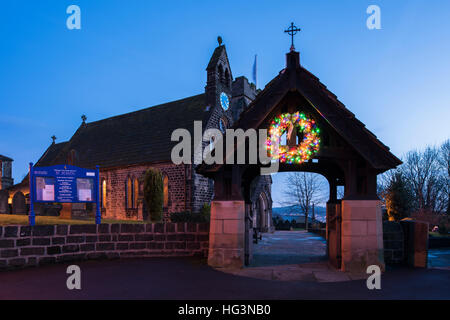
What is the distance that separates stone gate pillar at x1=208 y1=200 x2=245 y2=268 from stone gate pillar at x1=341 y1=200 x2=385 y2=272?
2.79 m

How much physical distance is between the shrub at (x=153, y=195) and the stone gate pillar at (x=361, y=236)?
1226 cm

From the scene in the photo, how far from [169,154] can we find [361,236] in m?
17.8

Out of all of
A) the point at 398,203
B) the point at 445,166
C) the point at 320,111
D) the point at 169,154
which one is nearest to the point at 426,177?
the point at 445,166

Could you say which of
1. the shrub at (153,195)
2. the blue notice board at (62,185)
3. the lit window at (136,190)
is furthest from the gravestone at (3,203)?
the lit window at (136,190)

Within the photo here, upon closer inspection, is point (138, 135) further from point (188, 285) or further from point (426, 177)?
point (426, 177)

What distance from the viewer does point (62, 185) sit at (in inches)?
420

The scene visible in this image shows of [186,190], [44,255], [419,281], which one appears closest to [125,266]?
[44,255]

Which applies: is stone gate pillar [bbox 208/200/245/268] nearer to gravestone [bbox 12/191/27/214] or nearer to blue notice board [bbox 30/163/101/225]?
blue notice board [bbox 30/163/101/225]

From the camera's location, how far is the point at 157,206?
18.6 meters

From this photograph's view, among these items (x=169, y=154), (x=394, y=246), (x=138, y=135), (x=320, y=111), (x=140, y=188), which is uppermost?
(x=138, y=135)

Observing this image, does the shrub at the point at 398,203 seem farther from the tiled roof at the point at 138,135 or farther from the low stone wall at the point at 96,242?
the low stone wall at the point at 96,242

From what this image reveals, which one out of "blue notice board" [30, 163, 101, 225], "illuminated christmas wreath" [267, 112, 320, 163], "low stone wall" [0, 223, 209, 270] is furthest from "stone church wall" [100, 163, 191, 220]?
"illuminated christmas wreath" [267, 112, 320, 163]
